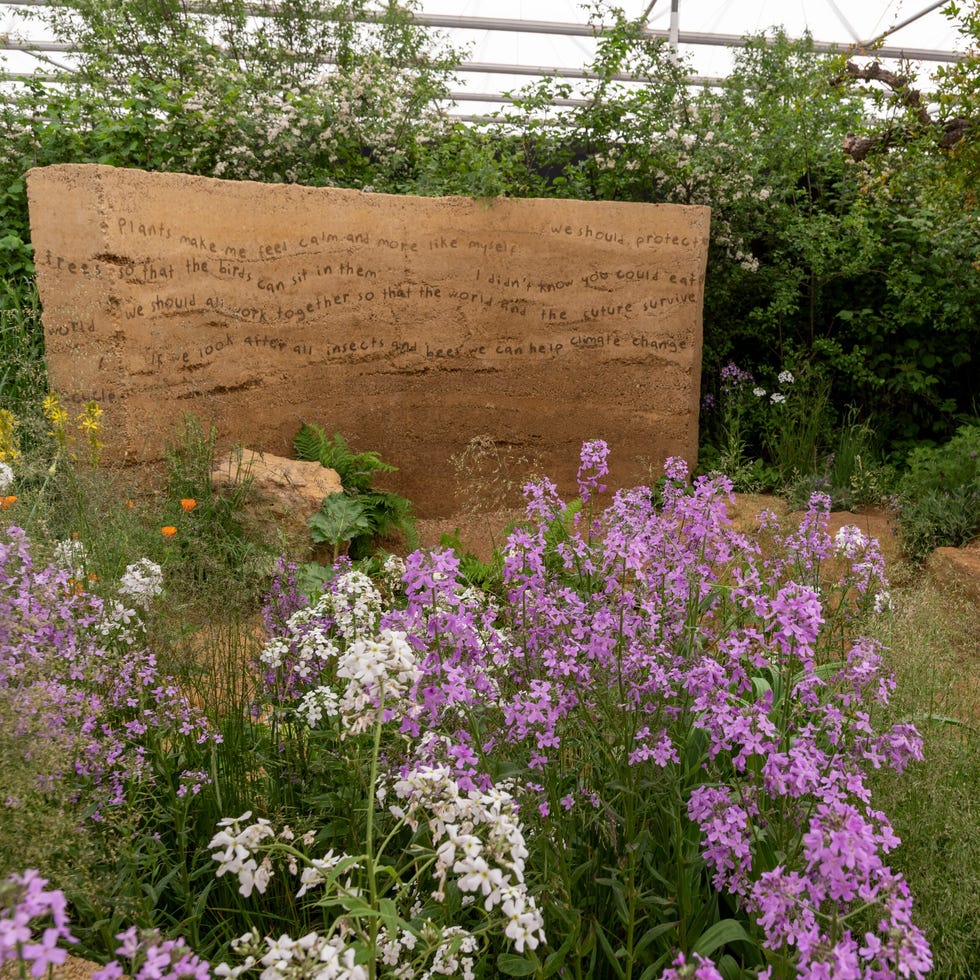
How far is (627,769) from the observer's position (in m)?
1.74

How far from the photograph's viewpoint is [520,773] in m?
1.73

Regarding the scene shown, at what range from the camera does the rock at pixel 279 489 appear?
5008 millimetres

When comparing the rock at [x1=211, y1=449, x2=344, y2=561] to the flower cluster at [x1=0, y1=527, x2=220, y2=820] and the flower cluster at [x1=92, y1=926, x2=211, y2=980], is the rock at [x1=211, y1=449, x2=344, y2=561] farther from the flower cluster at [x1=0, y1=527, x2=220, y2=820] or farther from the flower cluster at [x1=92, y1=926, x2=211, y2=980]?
the flower cluster at [x1=92, y1=926, x2=211, y2=980]

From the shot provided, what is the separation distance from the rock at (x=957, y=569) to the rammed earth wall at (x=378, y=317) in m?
1.99

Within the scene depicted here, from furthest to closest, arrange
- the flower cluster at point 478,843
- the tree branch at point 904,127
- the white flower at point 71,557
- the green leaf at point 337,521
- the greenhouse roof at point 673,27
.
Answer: the greenhouse roof at point 673,27 < the tree branch at point 904,127 < the green leaf at point 337,521 < the white flower at point 71,557 < the flower cluster at point 478,843

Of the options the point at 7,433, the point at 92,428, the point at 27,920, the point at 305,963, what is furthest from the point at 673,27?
the point at 27,920

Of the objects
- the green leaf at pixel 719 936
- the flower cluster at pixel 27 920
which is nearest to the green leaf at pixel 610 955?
the green leaf at pixel 719 936

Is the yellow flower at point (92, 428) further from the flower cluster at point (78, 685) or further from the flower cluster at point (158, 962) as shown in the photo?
the flower cluster at point (158, 962)

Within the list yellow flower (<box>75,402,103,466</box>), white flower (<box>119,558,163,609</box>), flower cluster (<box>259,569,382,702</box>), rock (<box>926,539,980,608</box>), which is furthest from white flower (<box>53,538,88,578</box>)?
rock (<box>926,539,980,608</box>)

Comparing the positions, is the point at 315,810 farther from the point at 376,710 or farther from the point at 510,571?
the point at 376,710

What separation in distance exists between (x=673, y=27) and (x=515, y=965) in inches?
537

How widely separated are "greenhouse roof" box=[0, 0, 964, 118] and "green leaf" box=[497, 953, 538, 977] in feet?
41.4

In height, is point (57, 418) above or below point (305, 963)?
below

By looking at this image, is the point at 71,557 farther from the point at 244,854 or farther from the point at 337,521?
the point at 337,521
